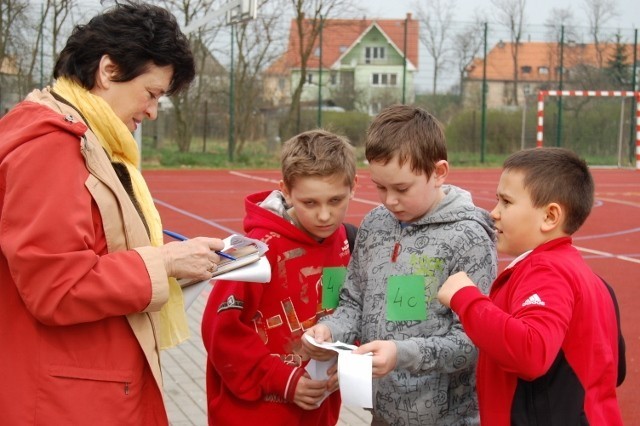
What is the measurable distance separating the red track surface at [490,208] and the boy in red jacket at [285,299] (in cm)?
283

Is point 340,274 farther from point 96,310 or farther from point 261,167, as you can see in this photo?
point 261,167

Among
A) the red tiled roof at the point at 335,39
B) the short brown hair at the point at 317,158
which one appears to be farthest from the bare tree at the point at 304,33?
the short brown hair at the point at 317,158

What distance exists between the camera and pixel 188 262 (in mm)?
2625

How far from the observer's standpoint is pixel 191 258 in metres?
2.63

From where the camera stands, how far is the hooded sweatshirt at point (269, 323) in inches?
127

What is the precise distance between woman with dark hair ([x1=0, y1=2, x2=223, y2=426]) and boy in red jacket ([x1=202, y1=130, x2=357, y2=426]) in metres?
0.43

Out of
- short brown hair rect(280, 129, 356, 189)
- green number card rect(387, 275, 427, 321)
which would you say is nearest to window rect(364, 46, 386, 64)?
short brown hair rect(280, 129, 356, 189)

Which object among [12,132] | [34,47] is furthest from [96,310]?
[34,47]

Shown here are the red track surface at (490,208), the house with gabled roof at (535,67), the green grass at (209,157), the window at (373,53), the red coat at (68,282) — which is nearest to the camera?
the red coat at (68,282)

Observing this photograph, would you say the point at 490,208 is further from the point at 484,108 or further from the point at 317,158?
the point at 484,108

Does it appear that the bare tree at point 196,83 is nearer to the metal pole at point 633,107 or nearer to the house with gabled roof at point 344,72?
the house with gabled roof at point 344,72

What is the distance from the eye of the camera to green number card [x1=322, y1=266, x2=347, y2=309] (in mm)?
3328

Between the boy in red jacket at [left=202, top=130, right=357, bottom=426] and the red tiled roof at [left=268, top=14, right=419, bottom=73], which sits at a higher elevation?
the red tiled roof at [left=268, top=14, right=419, bottom=73]

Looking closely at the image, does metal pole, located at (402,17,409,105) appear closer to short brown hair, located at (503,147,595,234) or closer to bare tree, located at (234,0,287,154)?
bare tree, located at (234,0,287,154)
